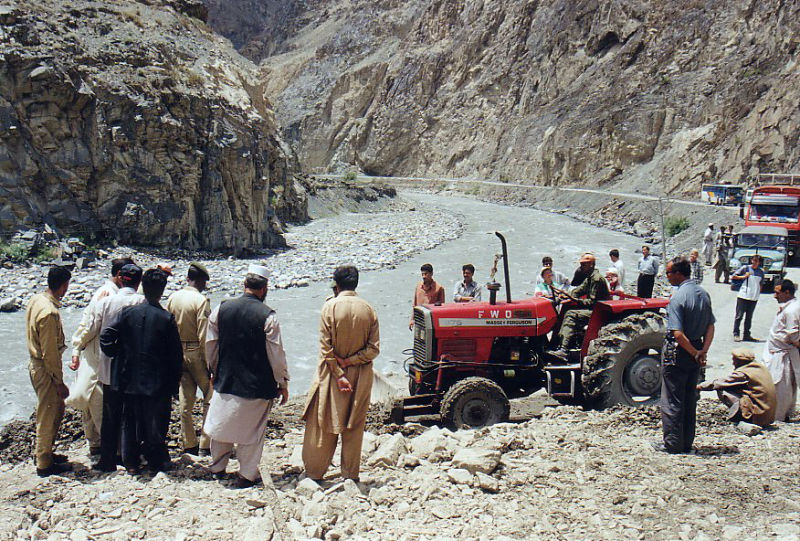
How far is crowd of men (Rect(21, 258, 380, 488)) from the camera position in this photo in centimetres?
455

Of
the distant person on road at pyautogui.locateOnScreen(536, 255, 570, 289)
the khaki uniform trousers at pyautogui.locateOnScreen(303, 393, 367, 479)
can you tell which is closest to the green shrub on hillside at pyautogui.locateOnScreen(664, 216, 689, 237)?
the distant person on road at pyautogui.locateOnScreen(536, 255, 570, 289)

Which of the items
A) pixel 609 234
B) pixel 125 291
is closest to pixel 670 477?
pixel 125 291

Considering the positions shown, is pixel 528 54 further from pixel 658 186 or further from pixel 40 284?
pixel 40 284

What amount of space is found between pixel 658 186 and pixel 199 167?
26354 millimetres

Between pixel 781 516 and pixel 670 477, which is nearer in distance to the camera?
pixel 781 516

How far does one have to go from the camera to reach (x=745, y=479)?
15.2 ft

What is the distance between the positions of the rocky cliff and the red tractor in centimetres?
2768

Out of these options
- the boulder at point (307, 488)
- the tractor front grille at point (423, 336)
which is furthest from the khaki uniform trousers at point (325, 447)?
the tractor front grille at point (423, 336)

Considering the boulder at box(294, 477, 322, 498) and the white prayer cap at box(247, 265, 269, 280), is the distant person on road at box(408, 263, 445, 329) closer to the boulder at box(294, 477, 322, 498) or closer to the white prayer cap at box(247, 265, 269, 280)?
the white prayer cap at box(247, 265, 269, 280)

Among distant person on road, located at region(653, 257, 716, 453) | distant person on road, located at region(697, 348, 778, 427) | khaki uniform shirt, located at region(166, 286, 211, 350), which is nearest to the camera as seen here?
distant person on road, located at region(653, 257, 716, 453)

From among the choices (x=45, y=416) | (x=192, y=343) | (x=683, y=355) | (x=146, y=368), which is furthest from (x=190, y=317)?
(x=683, y=355)

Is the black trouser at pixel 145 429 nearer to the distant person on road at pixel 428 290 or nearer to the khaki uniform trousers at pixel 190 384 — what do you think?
the khaki uniform trousers at pixel 190 384

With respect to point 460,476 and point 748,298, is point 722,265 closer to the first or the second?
point 748,298

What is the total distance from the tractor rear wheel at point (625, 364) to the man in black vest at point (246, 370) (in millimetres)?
3317
